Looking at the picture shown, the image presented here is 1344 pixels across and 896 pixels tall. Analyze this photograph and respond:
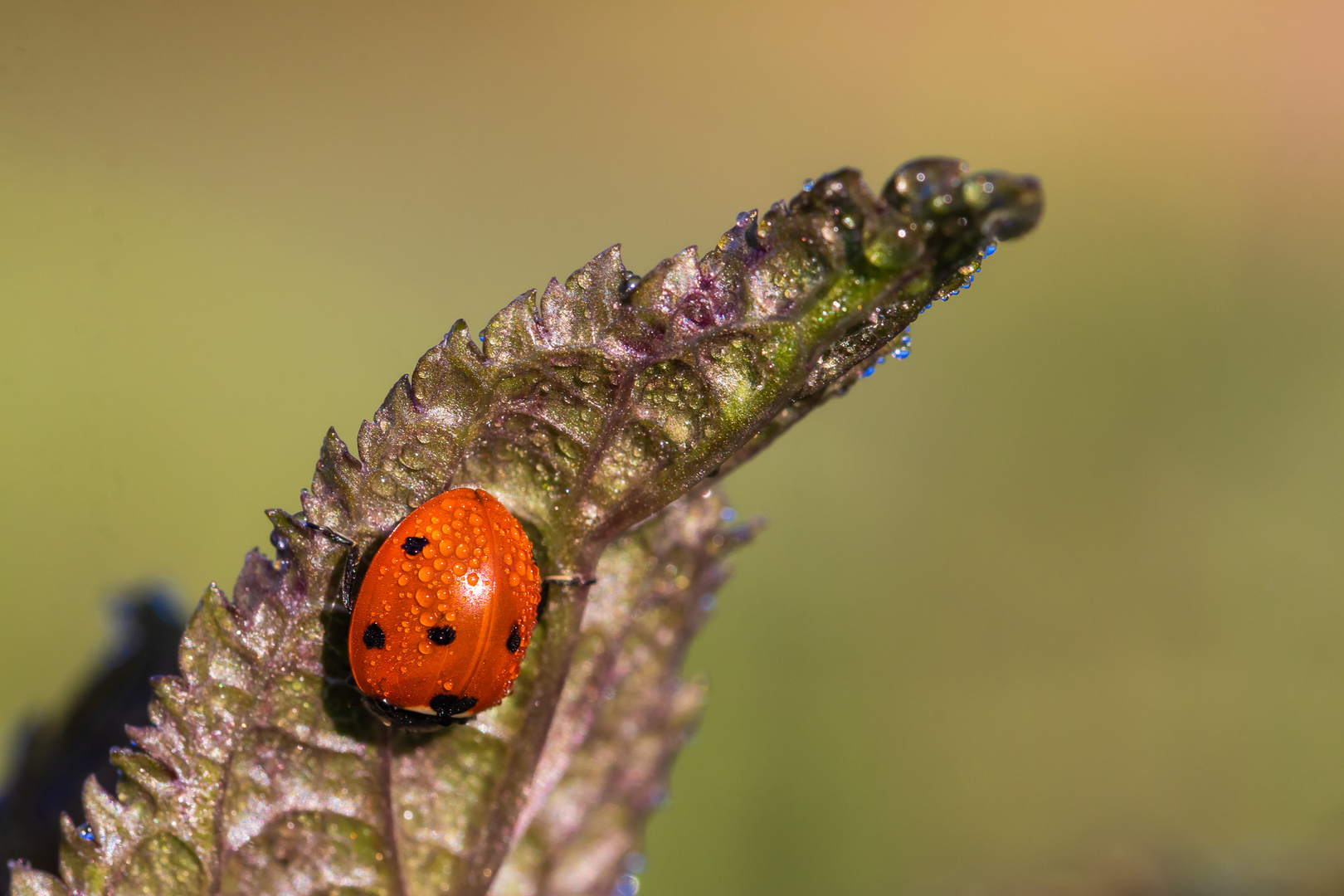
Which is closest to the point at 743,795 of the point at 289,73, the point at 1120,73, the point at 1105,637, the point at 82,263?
the point at 1105,637

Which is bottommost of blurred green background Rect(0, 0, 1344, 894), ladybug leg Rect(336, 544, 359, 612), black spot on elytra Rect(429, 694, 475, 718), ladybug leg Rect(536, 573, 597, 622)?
black spot on elytra Rect(429, 694, 475, 718)

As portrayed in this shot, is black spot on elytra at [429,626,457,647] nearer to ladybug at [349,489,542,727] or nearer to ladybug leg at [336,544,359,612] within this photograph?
ladybug at [349,489,542,727]

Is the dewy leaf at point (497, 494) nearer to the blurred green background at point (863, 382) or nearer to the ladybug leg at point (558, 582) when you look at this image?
the ladybug leg at point (558, 582)

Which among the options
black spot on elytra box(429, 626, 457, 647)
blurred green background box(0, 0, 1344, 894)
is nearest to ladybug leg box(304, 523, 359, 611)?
black spot on elytra box(429, 626, 457, 647)

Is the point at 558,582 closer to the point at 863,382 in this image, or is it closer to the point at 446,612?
the point at 446,612

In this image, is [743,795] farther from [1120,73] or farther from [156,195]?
[1120,73]
